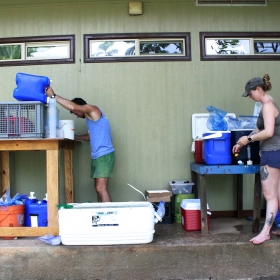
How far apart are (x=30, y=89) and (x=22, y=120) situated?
402 mm

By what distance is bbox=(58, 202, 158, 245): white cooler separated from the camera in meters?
3.87

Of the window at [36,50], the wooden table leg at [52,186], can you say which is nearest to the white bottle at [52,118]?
the wooden table leg at [52,186]

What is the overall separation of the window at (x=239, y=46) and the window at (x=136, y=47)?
0.30 meters

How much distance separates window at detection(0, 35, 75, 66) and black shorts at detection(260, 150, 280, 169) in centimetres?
301

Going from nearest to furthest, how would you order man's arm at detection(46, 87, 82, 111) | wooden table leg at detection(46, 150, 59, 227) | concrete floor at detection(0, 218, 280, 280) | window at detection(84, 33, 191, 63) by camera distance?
concrete floor at detection(0, 218, 280, 280) < wooden table leg at detection(46, 150, 59, 227) < man's arm at detection(46, 87, 82, 111) < window at detection(84, 33, 191, 63)

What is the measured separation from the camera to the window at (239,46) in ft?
17.7

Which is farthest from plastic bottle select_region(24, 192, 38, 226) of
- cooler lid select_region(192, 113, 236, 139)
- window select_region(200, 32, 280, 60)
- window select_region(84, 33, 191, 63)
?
window select_region(200, 32, 280, 60)

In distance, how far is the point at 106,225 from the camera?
3.89 m

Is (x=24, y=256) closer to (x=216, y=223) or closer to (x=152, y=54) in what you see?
(x=216, y=223)

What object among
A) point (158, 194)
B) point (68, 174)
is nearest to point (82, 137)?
point (68, 174)

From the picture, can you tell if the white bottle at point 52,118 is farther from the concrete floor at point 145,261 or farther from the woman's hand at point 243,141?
the woman's hand at point 243,141

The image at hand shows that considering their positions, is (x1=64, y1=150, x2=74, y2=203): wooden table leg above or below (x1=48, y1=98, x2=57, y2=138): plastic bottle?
below

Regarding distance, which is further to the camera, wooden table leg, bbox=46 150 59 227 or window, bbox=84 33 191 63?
window, bbox=84 33 191 63

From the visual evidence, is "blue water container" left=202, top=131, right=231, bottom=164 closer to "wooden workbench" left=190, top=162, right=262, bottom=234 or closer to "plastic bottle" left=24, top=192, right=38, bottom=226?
"wooden workbench" left=190, top=162, right=262, bottom=234
